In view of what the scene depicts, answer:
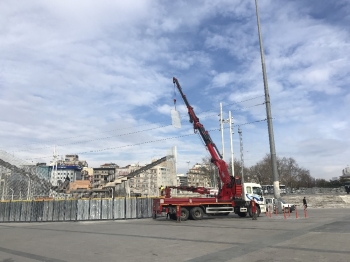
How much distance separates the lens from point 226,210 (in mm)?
26031

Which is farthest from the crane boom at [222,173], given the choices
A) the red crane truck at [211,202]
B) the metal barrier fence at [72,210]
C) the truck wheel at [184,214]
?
the metal barrier fence at [72,210]

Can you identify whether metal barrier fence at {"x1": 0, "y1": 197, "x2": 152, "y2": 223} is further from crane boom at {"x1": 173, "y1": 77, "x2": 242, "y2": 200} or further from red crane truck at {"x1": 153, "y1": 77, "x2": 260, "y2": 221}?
crane boom at {"x1": 173, "y1": 77, "x2": 242, "y2": 200}

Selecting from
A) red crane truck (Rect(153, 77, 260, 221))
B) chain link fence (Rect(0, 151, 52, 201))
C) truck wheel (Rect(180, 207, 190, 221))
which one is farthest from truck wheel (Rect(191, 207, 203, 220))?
chain link fence (Rect(0, 151, 52, 201))

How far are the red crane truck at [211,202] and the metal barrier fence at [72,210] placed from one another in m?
2.88

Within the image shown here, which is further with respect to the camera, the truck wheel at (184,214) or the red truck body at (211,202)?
the red truck body at (211,202)

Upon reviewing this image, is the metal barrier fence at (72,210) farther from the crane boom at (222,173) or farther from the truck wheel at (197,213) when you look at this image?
the crane boom at (222,173)

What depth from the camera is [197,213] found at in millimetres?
25469

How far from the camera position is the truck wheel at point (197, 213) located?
2519 centimetres

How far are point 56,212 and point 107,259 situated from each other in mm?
20974

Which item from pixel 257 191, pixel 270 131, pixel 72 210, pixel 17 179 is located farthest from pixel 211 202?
pixel 17 179

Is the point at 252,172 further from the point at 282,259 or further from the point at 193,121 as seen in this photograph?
the point at 282,259

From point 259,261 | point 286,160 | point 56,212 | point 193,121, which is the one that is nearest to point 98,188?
point 56,212

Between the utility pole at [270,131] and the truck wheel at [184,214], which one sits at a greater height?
the utility pole at [270,131]

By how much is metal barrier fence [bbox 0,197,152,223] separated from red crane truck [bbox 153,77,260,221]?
2878mm
